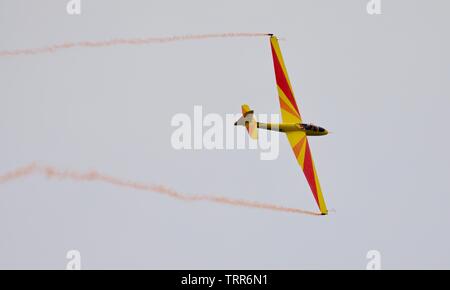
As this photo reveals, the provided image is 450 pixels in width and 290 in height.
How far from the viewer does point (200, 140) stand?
54.0 metres

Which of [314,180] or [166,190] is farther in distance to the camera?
[314,180]

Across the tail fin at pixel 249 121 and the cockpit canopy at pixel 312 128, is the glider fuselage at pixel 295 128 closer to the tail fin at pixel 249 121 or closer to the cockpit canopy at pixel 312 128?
the cockpit canopy at pixel 312 128

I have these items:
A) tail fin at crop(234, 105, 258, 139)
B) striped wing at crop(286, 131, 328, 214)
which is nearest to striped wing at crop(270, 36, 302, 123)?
striped wing at crop(286, 131, 328, 214)

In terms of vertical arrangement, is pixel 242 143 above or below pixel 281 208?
above

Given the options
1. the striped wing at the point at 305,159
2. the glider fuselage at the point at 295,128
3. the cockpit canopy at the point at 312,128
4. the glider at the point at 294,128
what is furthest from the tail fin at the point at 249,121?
the cockpit canopy at the point at 312,128

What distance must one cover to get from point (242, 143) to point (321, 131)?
4277mm

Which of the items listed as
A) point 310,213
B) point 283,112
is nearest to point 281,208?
point 310,213

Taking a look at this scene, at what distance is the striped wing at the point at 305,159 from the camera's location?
2143 inches

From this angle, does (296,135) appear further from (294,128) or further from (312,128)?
(312,128)

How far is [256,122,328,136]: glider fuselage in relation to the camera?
5375cm
